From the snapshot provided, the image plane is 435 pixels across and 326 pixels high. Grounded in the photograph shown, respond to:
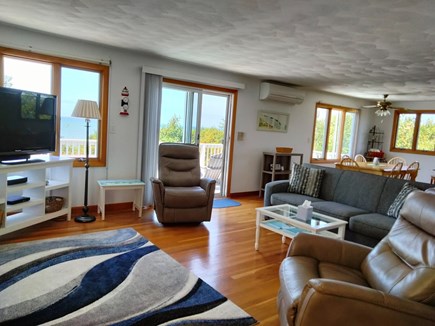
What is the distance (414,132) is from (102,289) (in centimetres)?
775

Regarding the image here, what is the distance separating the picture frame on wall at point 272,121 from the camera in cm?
594

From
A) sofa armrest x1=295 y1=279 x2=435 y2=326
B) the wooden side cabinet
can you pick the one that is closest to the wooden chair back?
the wooden side cabinet

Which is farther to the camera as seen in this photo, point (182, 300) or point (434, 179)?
point (434, 179)

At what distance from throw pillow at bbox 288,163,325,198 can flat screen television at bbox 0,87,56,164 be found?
3060 mm

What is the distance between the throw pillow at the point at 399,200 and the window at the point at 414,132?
4827 mm

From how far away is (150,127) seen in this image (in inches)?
178

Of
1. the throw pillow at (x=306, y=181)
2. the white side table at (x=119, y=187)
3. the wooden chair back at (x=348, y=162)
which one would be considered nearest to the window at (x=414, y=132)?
the wooden chair back at (x=348, y=162)

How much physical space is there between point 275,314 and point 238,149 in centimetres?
380

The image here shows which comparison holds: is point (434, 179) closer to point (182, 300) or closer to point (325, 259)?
point (325, 259)

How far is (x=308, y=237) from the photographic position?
2.09 m

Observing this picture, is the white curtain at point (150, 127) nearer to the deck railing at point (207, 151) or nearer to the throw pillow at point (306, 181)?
the deck railing at point (207, 151)

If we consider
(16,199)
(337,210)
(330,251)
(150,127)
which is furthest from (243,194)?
(330,251)

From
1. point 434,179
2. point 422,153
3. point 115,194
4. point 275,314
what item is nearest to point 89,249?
point 115,194

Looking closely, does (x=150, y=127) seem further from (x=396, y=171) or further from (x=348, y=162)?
(x=396, y=171)
